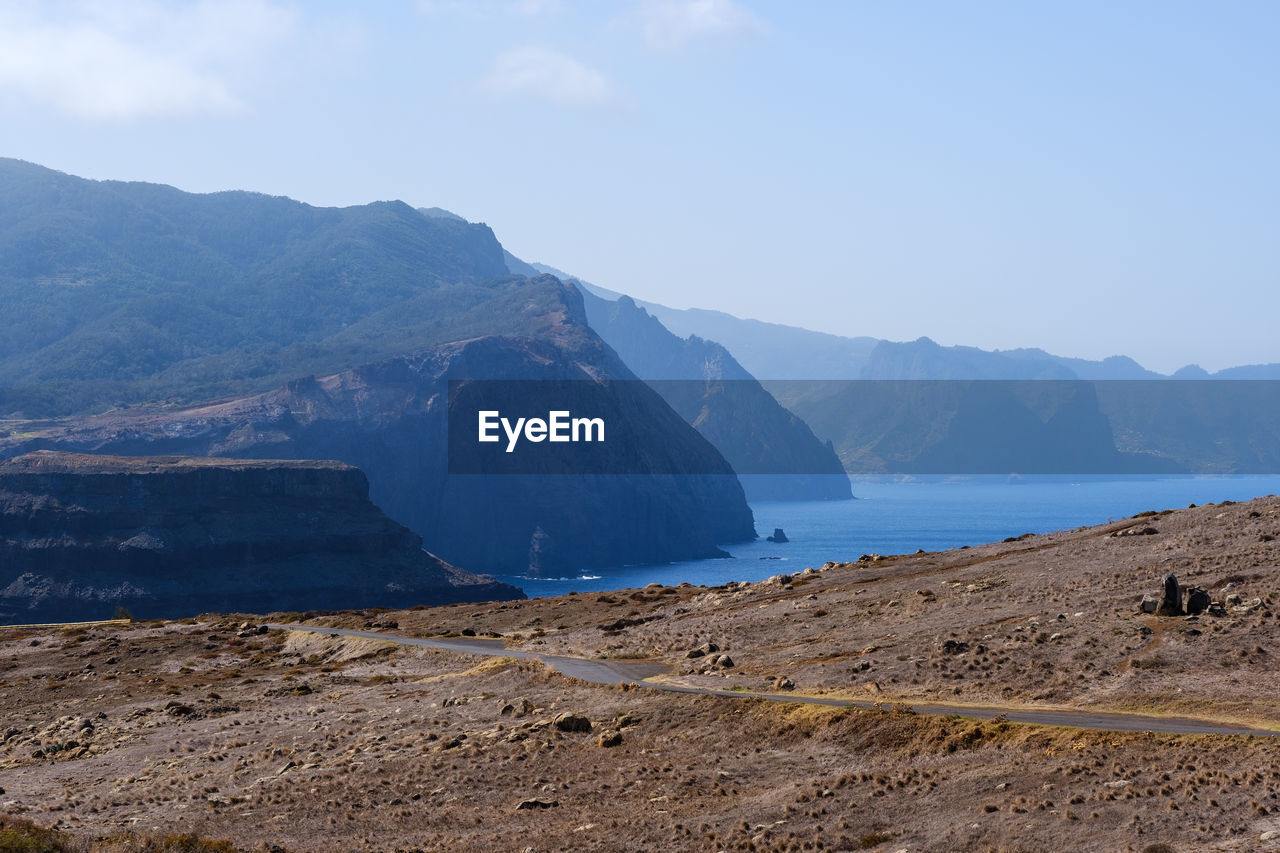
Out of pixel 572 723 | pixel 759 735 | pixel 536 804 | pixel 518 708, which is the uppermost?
pixel 759 735

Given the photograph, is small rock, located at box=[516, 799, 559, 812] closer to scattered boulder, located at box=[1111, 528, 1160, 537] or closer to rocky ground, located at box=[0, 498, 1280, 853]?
rocky ground, located at box=[0, 498, 1280, 853]

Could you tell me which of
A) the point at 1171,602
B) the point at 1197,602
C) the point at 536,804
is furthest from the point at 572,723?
the point at 1197,602

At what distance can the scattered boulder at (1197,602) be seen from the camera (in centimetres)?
4944

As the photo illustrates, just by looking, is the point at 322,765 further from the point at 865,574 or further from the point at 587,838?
the point at 865,574

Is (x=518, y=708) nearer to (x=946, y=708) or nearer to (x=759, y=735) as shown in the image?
(x=759, y=735)

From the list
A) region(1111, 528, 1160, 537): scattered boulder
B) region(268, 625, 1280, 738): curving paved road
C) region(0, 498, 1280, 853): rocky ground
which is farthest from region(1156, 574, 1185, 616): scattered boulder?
region(1111, 528, 1160, 537): scattered boulder

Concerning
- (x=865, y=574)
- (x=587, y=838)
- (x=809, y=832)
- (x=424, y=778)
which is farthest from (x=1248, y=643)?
(x=865, y=574)

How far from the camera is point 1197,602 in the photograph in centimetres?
4956

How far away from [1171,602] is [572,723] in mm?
24129

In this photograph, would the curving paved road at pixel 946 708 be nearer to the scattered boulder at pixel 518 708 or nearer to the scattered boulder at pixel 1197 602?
the scattered boulder at pixel 518 708

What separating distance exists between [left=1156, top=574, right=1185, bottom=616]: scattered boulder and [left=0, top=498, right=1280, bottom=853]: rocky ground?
695mm

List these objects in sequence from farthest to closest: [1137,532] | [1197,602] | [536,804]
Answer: [1137,532]
[1197,602]
[536,804]

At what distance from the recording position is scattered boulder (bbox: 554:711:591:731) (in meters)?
44.4

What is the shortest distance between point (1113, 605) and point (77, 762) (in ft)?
140
